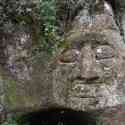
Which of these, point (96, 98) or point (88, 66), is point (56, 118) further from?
point (88, 66)

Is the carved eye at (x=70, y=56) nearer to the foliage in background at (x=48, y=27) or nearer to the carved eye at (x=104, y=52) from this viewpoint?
the foliage in background at (x=48, y=27)

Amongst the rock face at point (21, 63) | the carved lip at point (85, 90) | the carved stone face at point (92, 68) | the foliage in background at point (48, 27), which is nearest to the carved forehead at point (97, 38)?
the carved stone face at point (92, 68)

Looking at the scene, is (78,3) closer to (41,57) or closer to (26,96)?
(41,57)

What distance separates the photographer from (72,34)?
4.23 meters

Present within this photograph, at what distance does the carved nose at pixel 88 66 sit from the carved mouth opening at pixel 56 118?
91 cm

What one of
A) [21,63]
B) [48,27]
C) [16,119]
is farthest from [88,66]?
[16,119]

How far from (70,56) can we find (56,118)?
1427 millimetres

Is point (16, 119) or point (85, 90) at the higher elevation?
point (85, 90)

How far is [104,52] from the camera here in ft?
13.4

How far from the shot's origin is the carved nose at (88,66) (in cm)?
403

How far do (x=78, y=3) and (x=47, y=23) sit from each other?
56 cm

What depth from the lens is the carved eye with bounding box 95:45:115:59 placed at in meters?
4.08

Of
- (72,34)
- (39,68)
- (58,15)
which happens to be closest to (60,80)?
(39,68)

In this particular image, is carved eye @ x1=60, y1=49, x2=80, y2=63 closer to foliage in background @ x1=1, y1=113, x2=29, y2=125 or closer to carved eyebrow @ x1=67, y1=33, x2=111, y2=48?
carved eyebrow @ x1=67, y1=33, x2=111, y2=48
